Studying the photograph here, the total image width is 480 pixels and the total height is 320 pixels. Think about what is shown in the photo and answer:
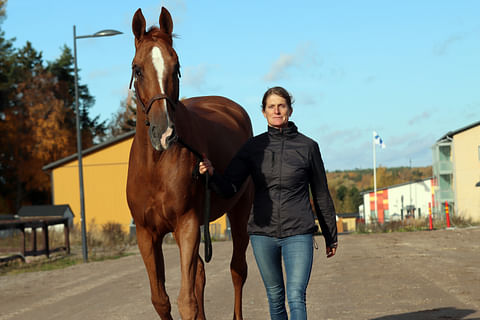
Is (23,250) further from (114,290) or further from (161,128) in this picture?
(161,128)

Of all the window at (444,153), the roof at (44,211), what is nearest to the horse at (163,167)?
the roof at (44,211)

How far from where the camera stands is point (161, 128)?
4.57 metres

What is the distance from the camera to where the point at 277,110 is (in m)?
5.18

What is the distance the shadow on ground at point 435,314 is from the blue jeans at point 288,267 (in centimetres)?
290

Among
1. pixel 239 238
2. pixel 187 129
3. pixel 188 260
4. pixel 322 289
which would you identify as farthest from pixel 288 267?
pixel 322 289

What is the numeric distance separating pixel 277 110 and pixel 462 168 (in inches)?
2259

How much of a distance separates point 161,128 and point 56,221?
61.4ft

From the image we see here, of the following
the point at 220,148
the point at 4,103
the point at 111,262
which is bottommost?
the point at 111,262

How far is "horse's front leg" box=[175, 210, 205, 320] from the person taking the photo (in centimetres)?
514

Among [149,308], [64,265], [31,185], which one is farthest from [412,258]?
[31,185]

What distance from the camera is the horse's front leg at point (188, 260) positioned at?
514cm

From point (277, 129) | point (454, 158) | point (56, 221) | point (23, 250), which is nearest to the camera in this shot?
point (277, 129)

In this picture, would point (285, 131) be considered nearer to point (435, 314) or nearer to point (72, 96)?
point (435, 314)

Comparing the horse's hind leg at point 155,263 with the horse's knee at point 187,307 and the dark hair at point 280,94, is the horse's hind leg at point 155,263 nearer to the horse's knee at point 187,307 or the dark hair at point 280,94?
the horse's knee at point 187,307
